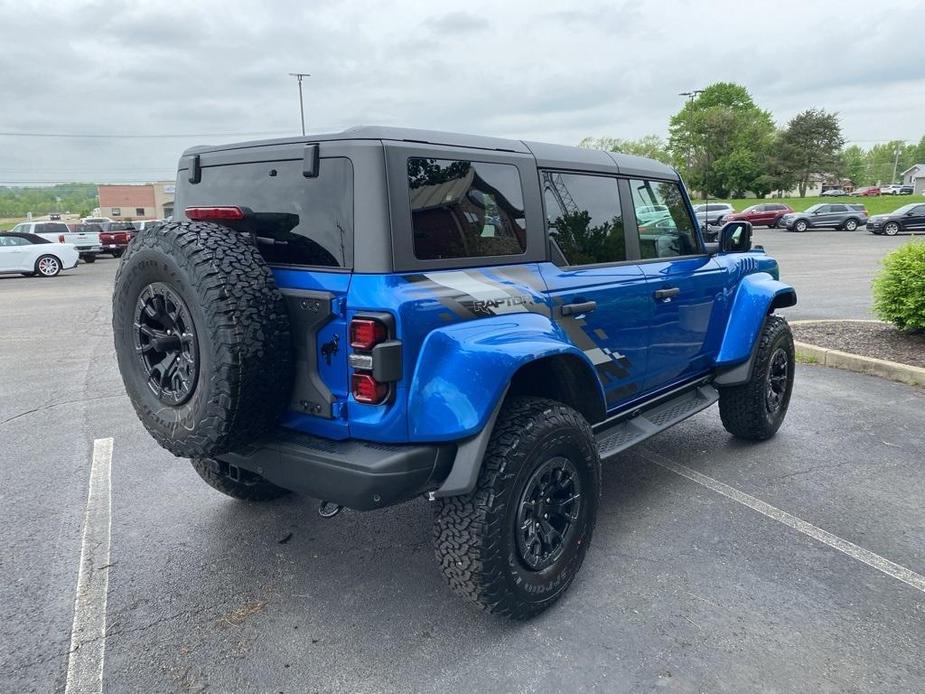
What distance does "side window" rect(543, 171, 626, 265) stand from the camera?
324cm

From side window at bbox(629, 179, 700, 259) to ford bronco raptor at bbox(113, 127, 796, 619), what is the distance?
750 millimetres

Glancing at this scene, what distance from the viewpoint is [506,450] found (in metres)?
2.57

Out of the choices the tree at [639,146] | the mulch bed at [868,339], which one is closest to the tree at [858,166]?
the tree at [639,146]

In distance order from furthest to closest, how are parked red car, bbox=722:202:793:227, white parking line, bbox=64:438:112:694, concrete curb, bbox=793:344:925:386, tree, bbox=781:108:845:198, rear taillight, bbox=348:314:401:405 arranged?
tree, bbox=781:108:845:198, parked red car, bbox=722:202:793:227, concrete curb, bbox=793:344:925:386, white parking line, bbox=64:438:112:694, rear taillight, bbox=348:314:401:405

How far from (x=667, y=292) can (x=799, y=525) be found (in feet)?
4.71

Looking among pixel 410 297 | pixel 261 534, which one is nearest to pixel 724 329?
pixel 410 297

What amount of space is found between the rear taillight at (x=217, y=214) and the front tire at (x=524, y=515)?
4.47ft

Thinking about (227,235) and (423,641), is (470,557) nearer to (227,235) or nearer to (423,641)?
(423,641)

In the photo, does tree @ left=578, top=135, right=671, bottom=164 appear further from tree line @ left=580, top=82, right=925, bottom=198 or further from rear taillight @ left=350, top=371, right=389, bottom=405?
rear taillight @ left=350, top=371, right=389, bottom=405

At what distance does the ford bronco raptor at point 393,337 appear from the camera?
7.87 feet

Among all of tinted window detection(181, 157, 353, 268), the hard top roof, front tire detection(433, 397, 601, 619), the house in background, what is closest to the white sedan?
the hard top roof

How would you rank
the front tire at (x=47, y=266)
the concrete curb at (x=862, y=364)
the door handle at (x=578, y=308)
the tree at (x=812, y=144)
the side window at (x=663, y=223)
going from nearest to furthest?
the door handle at (x=578, y=308) < the side window at (x=663, y=223) < the concrete curb at (x=862, y=364) < the front tire at (x=47, y=266) < the tree at (x=812, y=144)

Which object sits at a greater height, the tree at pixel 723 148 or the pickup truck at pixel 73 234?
the tree at pixel 723 148

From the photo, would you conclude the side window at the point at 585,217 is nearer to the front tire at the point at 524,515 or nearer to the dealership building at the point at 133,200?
the front tire at the point at 524,515
